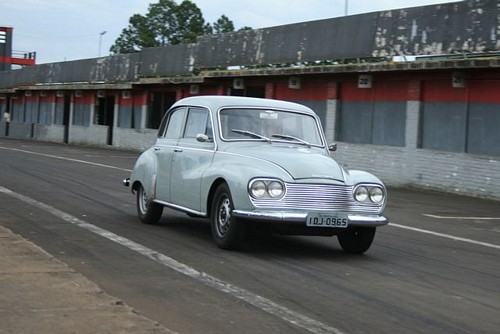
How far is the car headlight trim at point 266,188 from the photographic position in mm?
8102

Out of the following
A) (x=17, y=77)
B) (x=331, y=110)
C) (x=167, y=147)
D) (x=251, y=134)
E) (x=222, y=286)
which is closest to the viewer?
(x=222, y=286)

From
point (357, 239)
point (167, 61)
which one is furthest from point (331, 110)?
point (357, 239)

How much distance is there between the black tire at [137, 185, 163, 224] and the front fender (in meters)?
0.15

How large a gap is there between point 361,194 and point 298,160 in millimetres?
816

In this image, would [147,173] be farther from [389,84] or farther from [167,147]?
[389,84]

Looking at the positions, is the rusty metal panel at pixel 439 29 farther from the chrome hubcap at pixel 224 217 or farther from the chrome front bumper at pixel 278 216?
the chrome front bumper at pixel 278 216

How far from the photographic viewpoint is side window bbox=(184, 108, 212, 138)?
9.73m

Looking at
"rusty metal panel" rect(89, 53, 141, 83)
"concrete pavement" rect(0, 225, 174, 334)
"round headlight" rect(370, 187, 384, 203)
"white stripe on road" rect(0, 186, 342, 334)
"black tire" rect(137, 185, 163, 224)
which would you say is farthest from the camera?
"rusty metal panel" rect(89, 53, 141, 83)

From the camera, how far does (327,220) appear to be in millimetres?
8141

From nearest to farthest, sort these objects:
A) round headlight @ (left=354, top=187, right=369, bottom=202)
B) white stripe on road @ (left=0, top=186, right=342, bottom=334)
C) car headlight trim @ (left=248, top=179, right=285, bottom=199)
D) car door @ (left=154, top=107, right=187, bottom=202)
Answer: white stripe on road @ (left=0, top=186, right=342, bottom=334)
car headlight trim @ (left=248, top=179, right=285, bottom=199)
round headlight @ (left=354, top=187, right=369, bottom=202)
car door @ (left=154, top=107, right=187, bottom=202)

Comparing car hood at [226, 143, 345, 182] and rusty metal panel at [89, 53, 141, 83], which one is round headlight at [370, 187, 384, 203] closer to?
car hood at [226, 143, 345, 182]

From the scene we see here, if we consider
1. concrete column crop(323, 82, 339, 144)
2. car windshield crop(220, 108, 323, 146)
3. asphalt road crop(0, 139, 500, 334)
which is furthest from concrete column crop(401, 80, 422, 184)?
car windshield crop(220, 108, 323, 146)

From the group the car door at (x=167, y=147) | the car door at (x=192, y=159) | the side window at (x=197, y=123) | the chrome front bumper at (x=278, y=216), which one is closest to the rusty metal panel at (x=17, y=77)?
the car door at (x=167, y=147)

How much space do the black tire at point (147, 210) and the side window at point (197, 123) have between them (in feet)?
4.00
